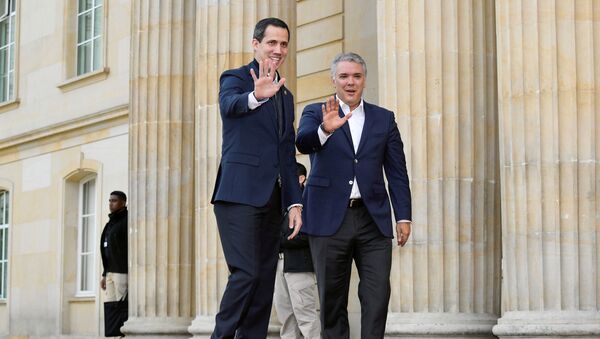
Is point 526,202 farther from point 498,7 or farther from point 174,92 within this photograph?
point 174,92

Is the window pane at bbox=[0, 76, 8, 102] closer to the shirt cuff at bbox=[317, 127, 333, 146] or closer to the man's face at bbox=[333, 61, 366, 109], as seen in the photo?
the man's face at bbox=[333, 61, 366, 109]

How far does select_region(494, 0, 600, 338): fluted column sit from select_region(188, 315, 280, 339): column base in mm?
3306

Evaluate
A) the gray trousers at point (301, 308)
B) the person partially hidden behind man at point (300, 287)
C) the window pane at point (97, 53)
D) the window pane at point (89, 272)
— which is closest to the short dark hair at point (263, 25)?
the person partially hidden behind man at point (300, 287)

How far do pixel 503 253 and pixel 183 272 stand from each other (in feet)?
16.3

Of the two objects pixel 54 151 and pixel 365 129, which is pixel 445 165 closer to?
pixel 365 129

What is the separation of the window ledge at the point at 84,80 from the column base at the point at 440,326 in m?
11.7

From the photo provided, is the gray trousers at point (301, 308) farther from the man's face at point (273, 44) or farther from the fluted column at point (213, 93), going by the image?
the man's face at point (273, 44)

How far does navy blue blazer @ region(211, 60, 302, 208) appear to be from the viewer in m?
7.38

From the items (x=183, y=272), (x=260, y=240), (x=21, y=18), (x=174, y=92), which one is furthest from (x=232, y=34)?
(x=21, y=18)

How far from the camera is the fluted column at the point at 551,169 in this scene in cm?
971

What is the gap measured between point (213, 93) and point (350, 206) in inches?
207

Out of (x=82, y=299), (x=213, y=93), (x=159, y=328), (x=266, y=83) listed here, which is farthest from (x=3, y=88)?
(x=266, y=83)

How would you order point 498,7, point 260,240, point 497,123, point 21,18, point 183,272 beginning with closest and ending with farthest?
1. point 260,240
2. point 498,7
3. point 497,123
4. point 183,272
5. point 21,18

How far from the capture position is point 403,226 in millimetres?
8094
